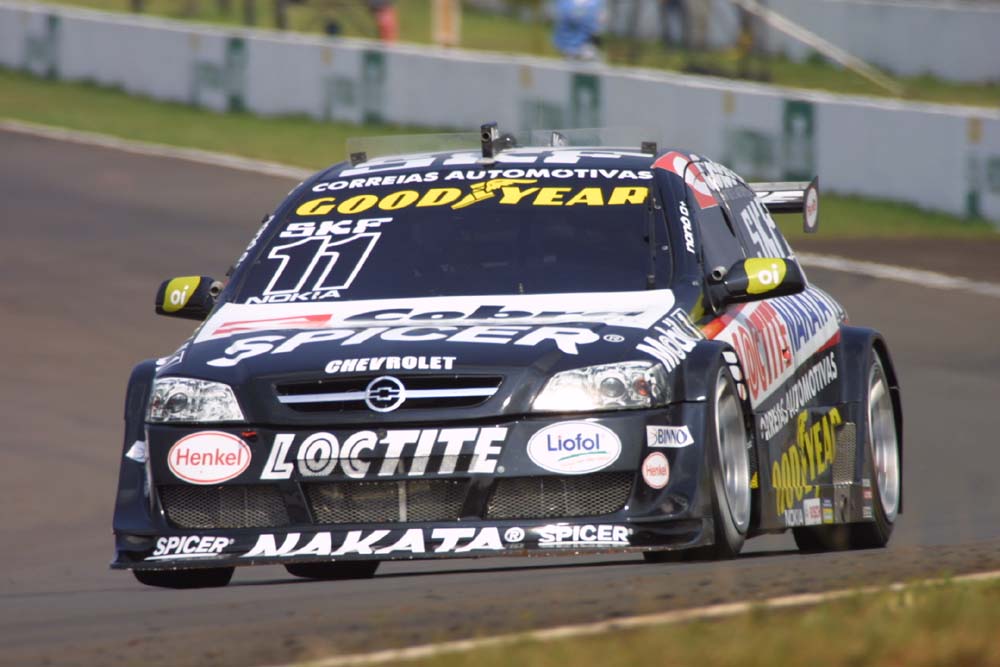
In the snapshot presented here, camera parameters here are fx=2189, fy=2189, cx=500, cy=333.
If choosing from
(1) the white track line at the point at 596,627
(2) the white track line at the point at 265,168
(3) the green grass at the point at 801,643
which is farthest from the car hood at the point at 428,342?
(2) the white track line at the point at 265,168

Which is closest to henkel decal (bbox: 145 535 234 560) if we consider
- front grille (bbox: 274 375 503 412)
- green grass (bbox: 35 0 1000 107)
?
front grille (bbox: 274 375 503 412)

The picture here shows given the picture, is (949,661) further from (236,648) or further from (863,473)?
(863,473)

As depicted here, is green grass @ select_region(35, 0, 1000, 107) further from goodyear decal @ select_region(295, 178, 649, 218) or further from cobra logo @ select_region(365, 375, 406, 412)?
cobra logo @ select_region(365, 375, 406, 412)

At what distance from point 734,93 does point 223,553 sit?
1585cm

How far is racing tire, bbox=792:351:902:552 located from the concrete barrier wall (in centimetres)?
1049

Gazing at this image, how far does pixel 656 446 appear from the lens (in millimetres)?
6664

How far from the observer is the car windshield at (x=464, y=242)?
7.68 m

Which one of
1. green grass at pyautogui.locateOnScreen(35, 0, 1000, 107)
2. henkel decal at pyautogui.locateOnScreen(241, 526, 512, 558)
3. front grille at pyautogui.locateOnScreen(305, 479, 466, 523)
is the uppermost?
front grille at pyautogui.locateOnScreen(305, 479, 466, 523)

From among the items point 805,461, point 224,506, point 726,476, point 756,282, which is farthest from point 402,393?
point 805,461

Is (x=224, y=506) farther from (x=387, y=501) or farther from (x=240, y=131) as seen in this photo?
(x=240, y=131)

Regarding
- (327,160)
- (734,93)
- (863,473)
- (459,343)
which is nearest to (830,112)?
(734,93)

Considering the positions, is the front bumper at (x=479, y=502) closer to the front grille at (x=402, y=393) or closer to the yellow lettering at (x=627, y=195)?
the front grille at (x=402, y=393)

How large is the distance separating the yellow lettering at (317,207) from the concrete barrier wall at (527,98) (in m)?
11.5

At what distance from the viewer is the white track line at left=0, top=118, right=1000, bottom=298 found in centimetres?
1711
